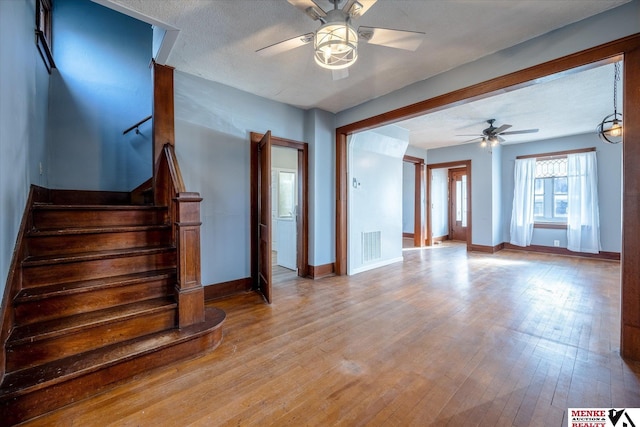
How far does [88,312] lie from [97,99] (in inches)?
121

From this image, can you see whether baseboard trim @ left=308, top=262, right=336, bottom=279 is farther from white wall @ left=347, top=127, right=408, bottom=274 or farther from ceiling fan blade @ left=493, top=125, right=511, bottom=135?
ceiling fan blade @ left=493, top=125, right=511, bottom=135

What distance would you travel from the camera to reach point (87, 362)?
1647 mm

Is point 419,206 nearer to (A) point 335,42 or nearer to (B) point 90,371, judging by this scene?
(A) point 335,42

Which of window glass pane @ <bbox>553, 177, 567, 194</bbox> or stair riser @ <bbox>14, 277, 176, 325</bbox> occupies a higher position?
window glass pane @ <bbox>553, 177, 567, 194</bbox>

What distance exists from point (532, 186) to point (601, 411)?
621 cm

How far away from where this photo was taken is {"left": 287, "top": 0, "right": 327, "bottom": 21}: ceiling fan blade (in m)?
1.63

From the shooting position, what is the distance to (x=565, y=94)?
369cm

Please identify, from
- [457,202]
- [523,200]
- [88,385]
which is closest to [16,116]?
[88,385]

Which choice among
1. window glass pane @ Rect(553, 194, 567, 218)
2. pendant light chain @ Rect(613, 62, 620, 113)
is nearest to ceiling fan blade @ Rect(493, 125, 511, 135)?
pendant light chain @ Rect(613, 62, 620, 113)

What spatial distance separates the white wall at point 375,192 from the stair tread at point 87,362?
2898mm

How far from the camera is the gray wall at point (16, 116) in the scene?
64.4 inches

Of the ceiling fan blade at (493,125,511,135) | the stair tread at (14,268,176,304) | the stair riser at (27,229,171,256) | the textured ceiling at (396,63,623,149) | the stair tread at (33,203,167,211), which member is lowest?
the stair tread at (14,268,176,304)

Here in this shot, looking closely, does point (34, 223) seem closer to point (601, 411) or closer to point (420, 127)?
point (601, 411)

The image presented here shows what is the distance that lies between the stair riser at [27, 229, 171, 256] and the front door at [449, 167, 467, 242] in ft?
27.4
